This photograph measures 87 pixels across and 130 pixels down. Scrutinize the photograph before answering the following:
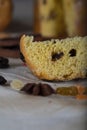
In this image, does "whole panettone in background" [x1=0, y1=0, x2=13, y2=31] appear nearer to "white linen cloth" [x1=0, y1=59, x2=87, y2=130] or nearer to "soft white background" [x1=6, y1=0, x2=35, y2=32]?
"soft white background" [x1=6, y1=0, x2=35, y2=32]

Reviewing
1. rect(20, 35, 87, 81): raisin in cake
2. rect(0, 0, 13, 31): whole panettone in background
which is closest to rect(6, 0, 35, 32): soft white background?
rect(0, 0, 13, 31): whole panettone in background

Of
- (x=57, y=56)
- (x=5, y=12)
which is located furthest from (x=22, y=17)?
(x=57, y=56)

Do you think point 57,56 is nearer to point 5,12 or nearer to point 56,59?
point 56,59

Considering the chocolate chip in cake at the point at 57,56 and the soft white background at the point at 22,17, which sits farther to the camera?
the soft white background at the point at 22,17

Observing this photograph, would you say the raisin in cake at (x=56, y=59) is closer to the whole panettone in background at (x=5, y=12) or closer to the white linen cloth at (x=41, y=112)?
the white linen cloth at (x=41, y=112)

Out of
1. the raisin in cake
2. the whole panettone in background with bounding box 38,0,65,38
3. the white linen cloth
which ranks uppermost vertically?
the whole panettone in background with bounding box 38,0,65,38

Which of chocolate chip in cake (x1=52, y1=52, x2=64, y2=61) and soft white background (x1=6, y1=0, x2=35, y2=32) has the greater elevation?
soft white background (x1=6, y1=0, x2=35, y2=32)

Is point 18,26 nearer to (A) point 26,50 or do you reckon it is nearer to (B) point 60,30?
(B) point 60,30

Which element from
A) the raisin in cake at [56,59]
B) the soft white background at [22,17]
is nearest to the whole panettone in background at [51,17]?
the soft white background at [22,17]
